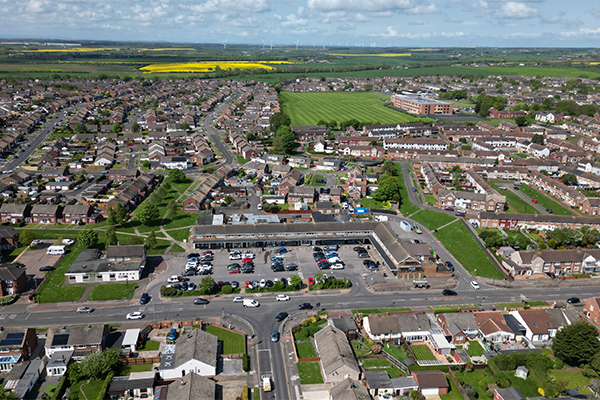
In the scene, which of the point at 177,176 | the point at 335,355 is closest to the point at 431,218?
the point at 335,355

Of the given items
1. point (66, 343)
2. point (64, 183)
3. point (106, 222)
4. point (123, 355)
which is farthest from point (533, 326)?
point (64, 183)

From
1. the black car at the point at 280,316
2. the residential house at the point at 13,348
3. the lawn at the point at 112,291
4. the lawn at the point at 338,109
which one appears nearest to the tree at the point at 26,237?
the lawn at the point at 112,291

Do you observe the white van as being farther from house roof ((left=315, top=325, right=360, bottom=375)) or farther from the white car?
house roof ((left=315, top=325, right=360, bottom=375))

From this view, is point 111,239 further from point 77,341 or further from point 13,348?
point 13,348

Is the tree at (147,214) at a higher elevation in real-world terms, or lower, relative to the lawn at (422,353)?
higher

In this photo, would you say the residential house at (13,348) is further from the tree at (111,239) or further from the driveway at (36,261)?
the tree at (111,239)

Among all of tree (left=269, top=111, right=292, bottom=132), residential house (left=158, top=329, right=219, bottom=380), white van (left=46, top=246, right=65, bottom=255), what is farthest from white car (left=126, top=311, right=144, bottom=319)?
tree (left=269, top=111, right=292, bottom=132)
